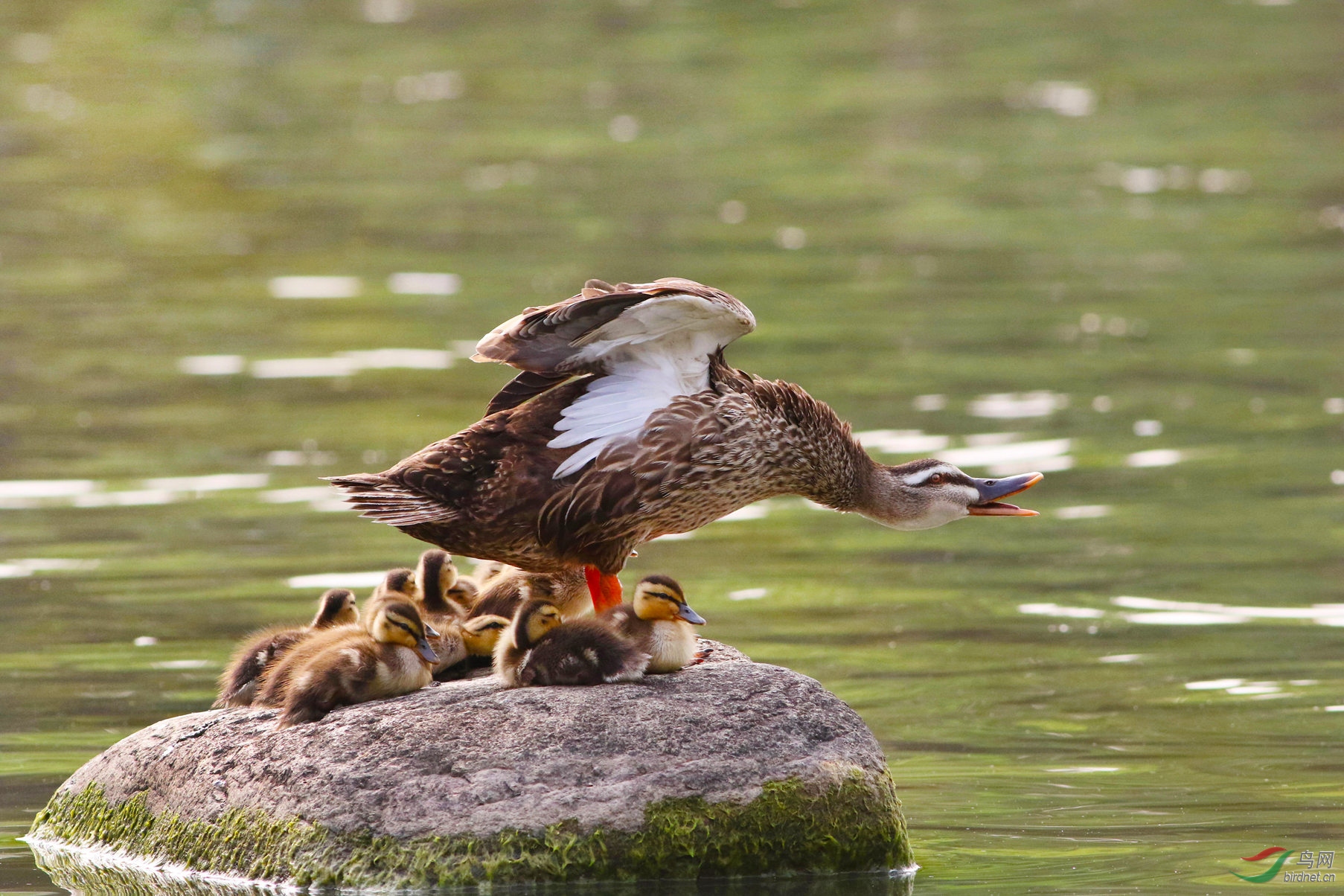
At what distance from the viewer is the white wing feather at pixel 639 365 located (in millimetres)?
7777

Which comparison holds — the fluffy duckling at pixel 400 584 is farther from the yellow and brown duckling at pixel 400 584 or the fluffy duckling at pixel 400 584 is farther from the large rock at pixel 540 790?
the large rock at pixel 540 790

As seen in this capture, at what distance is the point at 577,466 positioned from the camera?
7781mm

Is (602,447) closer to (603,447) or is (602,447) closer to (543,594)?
(603,447)

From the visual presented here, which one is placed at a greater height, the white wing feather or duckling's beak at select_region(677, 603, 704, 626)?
the white wing feather

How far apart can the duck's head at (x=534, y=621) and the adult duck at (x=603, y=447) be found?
42 cm

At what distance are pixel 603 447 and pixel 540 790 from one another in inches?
55.0

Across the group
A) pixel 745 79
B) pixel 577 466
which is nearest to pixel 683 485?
pixel 577 466

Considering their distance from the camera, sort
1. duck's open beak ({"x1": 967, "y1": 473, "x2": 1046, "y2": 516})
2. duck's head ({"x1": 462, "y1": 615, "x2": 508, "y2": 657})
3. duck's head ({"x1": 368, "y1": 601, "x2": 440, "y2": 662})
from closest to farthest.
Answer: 1. duck's head ({"x1": 368, "y1": 601, "x2": 440, "y2": 662})
2. duck's head ({"x1": 462, "y1": 615, "x2": 508, "y2": 657})
3. duck's open beak ({"x1": 967, "y1": 473, "x2": 1046, "y2": 516})

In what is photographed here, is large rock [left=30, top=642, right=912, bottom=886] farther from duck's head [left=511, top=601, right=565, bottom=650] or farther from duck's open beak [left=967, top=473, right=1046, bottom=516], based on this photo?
duck's open beak [left=967, top=473, right=1046, bottom=516]

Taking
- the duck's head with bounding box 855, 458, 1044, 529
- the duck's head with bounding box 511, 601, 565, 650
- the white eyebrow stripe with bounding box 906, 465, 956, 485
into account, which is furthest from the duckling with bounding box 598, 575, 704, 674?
the white eyebrow stripe with bounding box 906, 465, 956, 485

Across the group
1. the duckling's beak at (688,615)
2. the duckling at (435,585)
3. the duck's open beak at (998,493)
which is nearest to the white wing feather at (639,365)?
the duckling's beak at (688,615)

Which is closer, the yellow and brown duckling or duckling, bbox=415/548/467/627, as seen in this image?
the yellow and brown duckling

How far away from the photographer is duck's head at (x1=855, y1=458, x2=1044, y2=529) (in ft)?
28.9

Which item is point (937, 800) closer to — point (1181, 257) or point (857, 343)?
point (857, 343)
